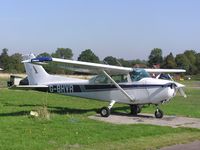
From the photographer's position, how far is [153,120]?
16531 mm

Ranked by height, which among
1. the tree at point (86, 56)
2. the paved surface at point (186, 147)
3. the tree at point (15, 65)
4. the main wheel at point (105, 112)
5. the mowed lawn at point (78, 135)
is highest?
the tree at point (86, 56)

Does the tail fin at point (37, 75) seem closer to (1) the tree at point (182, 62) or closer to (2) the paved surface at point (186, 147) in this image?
(2) the paved surface at point (186, 147)

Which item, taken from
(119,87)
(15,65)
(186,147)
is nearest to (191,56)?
(15,65)

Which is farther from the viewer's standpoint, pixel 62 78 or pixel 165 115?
pixel 62 78

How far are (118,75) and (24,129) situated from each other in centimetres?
750

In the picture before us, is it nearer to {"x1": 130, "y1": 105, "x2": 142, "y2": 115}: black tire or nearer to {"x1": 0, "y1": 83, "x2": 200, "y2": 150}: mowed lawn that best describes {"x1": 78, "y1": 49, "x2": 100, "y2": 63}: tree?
{"x1": 130, "y1": 105, "x2": 142, "y2": 115}: black tire

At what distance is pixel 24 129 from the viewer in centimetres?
1174

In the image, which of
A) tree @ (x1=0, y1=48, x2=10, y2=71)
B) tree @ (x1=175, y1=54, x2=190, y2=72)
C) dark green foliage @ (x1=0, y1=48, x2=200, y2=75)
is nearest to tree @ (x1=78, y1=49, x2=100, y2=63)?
dark green foliage @ (x1=0, y1=48, x2=200, y2=75)

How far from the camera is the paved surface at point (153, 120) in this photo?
15409 mm

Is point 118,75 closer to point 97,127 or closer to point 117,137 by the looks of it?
point 97,127

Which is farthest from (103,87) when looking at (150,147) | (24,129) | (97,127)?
(150,147)

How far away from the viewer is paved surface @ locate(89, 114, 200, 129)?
1541 centimetres

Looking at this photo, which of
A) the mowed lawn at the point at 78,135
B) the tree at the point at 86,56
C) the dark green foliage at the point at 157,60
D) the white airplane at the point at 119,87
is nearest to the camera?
the mowed lawn at the point at 78,135

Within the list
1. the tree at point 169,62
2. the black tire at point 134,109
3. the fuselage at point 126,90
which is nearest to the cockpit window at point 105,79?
the fuselage at point 126,90
